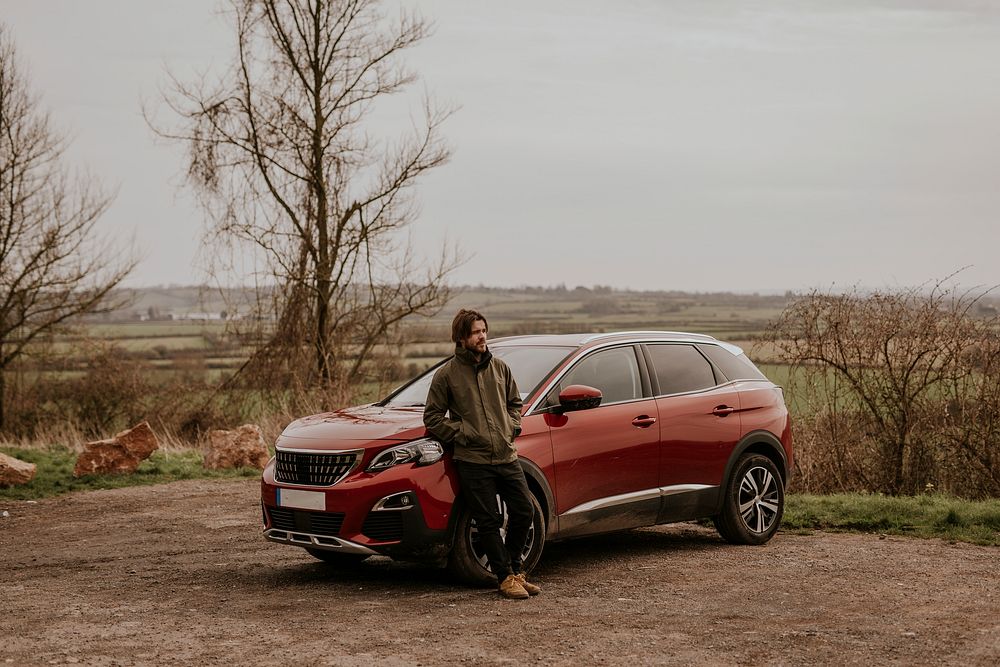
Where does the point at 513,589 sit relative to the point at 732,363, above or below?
below

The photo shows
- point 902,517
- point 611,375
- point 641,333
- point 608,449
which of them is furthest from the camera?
point 902,517

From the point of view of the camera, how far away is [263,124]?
2556 cm

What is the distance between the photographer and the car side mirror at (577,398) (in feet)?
26.8

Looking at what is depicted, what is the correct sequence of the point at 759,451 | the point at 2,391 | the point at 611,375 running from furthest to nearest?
1. the point at 2,391
2. the point at 759,451
3. the point at 611,375

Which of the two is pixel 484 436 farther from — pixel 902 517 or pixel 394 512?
pixel 902 517

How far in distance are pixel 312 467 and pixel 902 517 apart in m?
6.36

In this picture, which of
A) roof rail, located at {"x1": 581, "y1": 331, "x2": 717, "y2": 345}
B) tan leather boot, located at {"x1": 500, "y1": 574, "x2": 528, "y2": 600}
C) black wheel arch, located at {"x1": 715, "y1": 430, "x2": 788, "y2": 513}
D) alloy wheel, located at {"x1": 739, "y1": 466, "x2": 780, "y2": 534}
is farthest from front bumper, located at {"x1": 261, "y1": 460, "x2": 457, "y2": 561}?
alloy wheel, located at {"x1": 739, "y1": 466, "x2": 780, "y2": 534}

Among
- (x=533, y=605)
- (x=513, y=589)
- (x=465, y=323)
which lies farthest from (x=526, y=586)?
(x=465, y=323)

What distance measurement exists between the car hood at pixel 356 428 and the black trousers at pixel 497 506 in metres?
0.48

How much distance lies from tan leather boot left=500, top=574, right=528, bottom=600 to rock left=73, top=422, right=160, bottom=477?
9.52m

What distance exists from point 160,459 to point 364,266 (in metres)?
9.46

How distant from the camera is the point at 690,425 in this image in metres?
9.33

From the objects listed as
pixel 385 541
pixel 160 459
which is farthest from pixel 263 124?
pixel 385 541

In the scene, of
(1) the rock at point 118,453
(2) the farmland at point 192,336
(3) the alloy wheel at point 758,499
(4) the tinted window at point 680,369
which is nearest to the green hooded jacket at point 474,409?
(4) the tinted window at point 680,369
